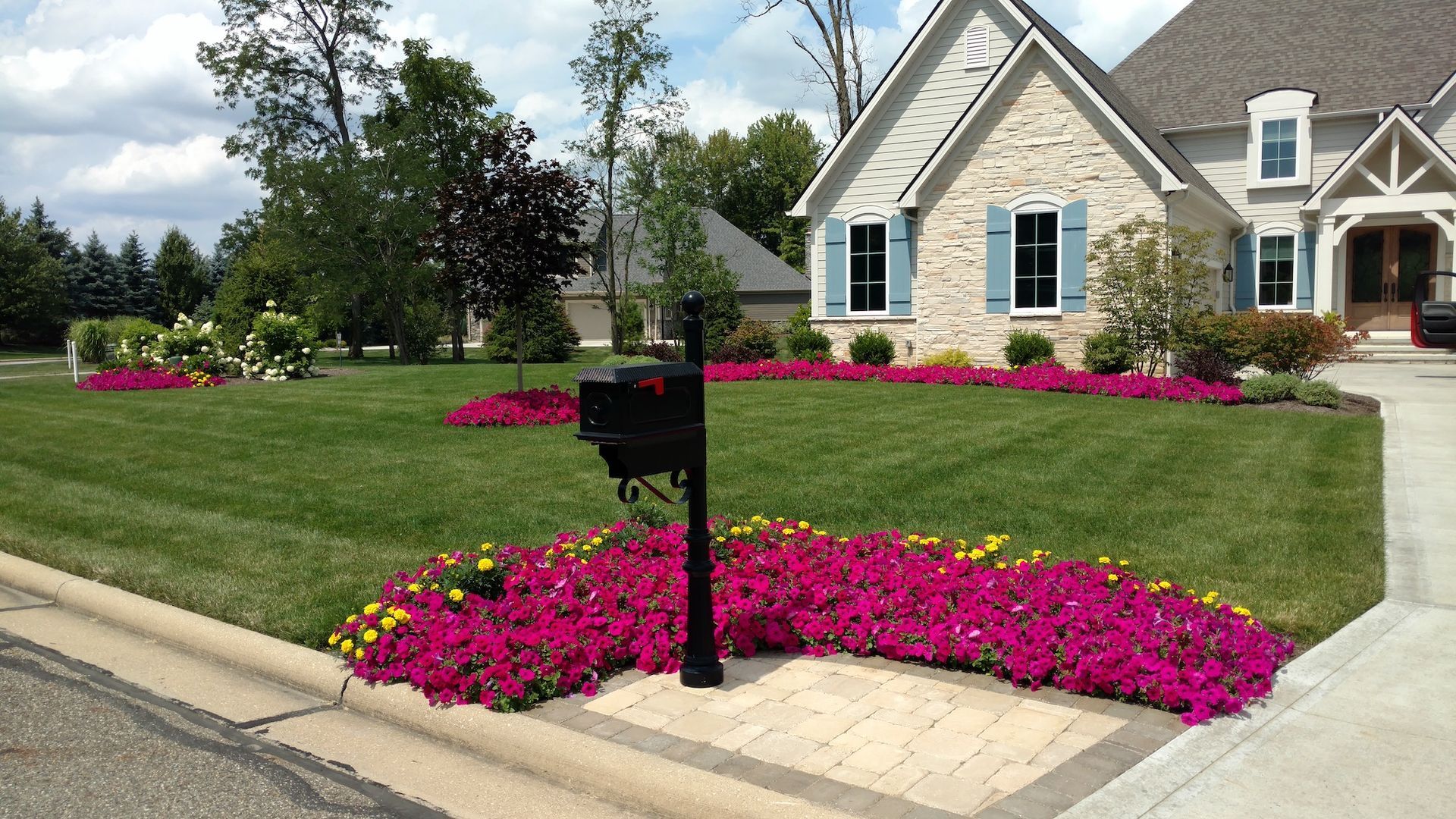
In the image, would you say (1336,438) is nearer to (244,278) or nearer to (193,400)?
(193,400)

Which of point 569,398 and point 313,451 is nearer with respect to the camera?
point 313,451

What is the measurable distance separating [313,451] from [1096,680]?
9.33 meters

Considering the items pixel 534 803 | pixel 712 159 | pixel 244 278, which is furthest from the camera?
pixel 712 159

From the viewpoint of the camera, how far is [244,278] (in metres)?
27.5

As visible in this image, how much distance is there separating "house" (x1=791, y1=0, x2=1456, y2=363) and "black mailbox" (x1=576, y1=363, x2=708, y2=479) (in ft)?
50.9

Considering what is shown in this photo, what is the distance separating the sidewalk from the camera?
3521 millimetres

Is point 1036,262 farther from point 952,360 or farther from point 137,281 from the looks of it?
point 137,281

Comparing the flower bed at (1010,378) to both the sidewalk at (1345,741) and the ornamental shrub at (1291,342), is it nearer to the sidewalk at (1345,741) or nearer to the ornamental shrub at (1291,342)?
the ornamental shrub at (1291,342)

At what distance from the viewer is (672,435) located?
448cm

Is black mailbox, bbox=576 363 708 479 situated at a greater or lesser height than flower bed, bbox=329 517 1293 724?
greater

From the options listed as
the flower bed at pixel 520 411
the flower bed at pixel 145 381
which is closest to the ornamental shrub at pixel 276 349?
the flower bed at pixel 145 381

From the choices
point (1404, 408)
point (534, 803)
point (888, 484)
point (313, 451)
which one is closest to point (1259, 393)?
point (1404, 408)

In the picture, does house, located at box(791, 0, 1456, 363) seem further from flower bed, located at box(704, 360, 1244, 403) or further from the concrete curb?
the concrete curb

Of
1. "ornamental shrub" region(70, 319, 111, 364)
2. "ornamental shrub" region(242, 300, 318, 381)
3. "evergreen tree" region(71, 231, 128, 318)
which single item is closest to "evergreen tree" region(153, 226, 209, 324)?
"evergreen tree" region(71, 231, 128, 318)
